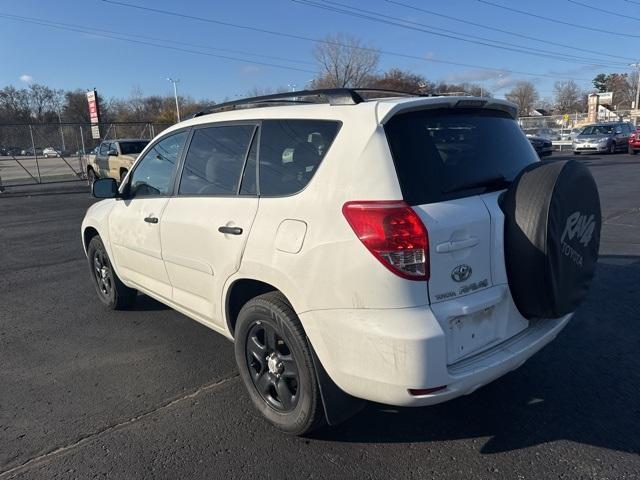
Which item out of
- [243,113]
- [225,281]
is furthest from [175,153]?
[225,281]

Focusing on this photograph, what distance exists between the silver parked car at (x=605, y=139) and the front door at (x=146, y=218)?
28.1 meters

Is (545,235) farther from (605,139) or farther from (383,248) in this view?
(605,139)

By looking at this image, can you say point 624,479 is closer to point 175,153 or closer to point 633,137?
point 175,153

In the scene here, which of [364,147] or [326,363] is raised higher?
[364,147]

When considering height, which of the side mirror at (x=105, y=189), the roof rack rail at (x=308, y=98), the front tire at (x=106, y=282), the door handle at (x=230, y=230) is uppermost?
the roof rack rail at (x=308, y=98)

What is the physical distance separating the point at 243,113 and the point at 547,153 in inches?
968

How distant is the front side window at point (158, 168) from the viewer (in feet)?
12.6

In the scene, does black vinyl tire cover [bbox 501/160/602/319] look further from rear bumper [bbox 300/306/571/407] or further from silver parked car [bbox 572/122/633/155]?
silver parked car [bbox 572/122/633/155]

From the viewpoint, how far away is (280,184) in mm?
2832

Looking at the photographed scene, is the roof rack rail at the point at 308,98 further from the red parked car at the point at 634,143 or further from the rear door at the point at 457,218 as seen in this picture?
the red parked car at the point at 634,143

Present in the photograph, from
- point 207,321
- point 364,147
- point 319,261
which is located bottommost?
point 207,321

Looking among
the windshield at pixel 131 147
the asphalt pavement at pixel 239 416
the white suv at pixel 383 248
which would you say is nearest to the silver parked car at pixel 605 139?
the windshield at pixel 131 147

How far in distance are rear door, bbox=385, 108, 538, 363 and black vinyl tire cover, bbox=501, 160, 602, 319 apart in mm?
74

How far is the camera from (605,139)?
26.5 meters
